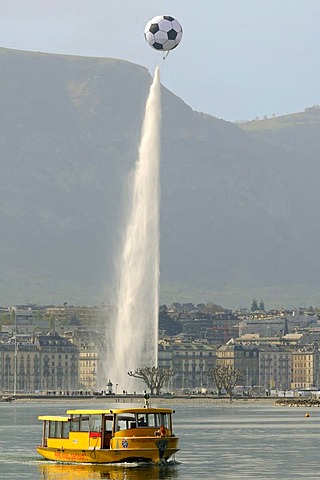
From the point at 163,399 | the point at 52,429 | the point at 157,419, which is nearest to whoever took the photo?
the point at 157,419

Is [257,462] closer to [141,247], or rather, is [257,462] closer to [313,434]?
[313,434]

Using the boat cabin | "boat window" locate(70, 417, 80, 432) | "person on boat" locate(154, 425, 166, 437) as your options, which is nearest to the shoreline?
"boat window" locate(70, 417, 80, 432)

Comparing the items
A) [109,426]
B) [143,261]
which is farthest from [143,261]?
[109,426]

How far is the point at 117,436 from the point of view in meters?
71.9

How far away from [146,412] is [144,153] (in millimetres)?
56925

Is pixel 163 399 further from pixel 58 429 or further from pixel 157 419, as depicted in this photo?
pixel 157 419

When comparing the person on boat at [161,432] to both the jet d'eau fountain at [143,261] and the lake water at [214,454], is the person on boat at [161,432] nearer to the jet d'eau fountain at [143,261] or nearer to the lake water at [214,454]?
the lake water at [214,454]

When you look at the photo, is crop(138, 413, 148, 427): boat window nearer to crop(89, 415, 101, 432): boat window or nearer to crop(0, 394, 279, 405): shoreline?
crop(89, 415, 101, 432): boat window

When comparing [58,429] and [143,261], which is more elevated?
[143,261]

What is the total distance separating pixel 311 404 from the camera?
563ft

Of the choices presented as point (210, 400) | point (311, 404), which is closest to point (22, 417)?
point (311, 404)

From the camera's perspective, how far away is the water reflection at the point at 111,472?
6919 cm

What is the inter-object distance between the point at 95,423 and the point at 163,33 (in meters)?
30.7

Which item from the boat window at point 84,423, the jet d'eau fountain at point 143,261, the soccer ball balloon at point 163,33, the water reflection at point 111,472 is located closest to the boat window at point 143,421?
the water reflection at point 111,472
